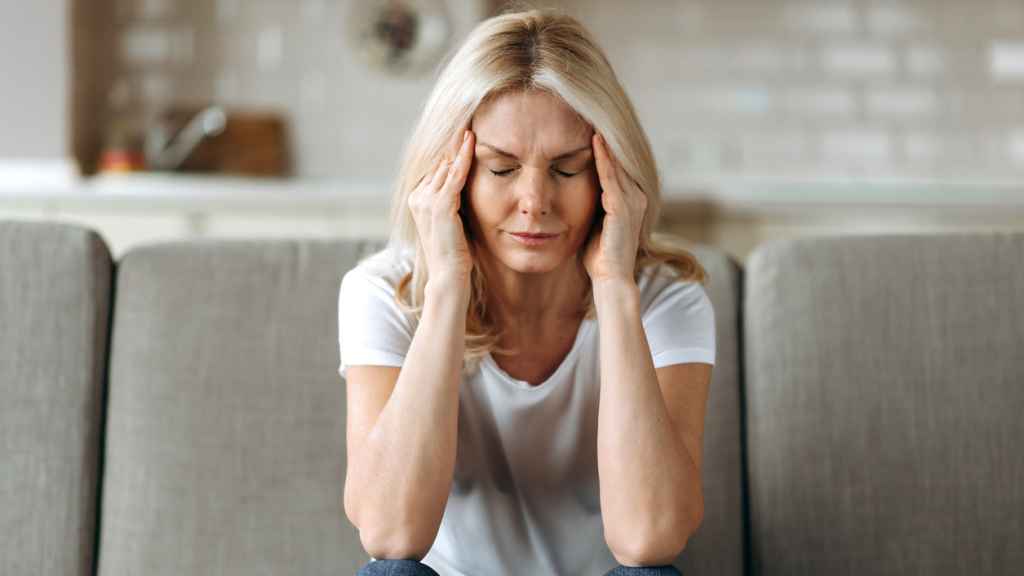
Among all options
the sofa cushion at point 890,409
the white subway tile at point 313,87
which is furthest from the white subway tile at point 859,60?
the sofa cushion at point 890,409

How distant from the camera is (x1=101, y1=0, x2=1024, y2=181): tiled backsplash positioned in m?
4.29

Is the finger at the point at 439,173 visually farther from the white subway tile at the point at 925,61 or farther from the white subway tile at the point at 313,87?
the white subway tile at the point at 925,61

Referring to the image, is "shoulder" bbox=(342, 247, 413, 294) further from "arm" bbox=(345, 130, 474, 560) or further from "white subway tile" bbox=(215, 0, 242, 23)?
"white subway tile" bbox=(215, 0, 242, 23)

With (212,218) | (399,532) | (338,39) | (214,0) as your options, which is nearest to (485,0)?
(338,39)

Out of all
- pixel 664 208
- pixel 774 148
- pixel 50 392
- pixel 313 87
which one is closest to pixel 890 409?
pixel 50 392

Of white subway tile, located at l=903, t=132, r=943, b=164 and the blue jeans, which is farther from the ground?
white subway tile, located at l=903, t=132, r=943, b=164

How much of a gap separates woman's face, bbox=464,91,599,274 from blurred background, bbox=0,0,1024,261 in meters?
2.54

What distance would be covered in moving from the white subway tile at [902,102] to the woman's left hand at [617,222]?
3050 mm

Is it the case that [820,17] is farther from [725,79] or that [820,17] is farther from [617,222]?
[617,222]

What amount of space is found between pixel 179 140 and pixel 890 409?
326 cm

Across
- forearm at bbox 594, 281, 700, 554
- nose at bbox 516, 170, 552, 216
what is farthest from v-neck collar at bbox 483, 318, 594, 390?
nose at bbox 516, 170, 552, 216

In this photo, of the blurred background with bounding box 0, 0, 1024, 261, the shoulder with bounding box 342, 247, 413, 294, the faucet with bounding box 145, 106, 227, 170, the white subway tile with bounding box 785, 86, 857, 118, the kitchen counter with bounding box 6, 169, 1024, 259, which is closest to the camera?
the shoulder with bounding box 342, 247, 413, 294

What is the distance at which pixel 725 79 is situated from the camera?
173 inches

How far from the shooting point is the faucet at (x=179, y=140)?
4250mm
